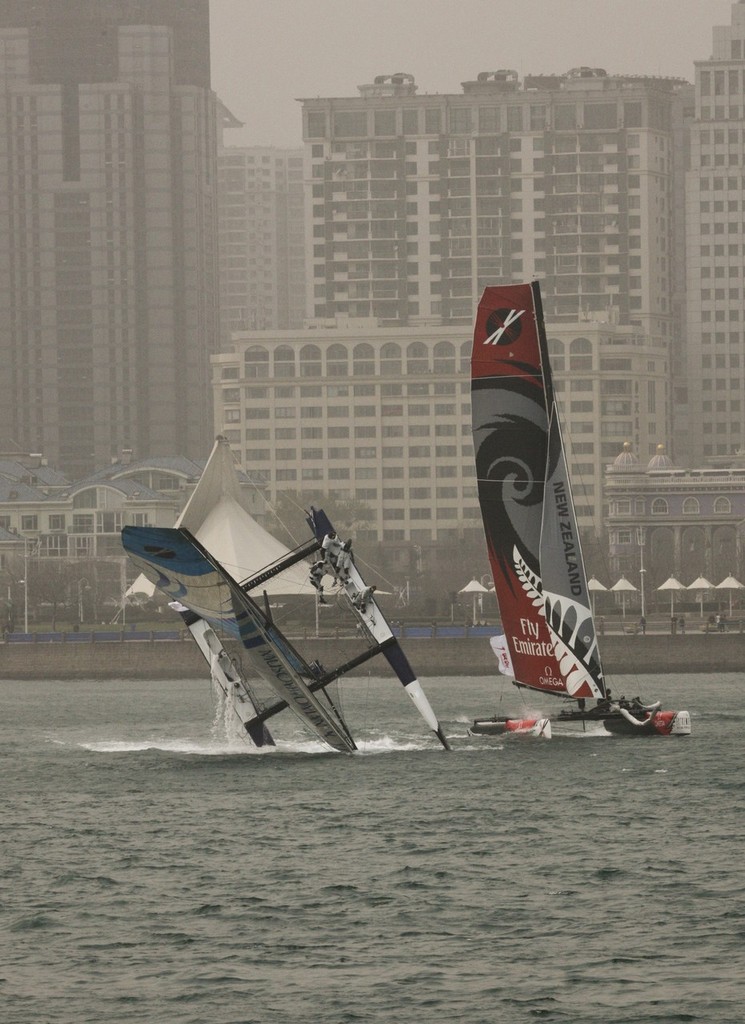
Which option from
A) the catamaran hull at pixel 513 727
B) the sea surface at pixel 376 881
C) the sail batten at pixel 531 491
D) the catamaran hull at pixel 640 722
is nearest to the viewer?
the sea surface at pixel 376 881

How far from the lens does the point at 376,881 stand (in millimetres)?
47312

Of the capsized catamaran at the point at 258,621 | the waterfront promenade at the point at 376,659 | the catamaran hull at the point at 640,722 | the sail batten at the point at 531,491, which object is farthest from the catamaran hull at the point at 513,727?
the waterfront promenade at the point at 376,659

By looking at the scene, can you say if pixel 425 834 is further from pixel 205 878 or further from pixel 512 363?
pixel 512 363

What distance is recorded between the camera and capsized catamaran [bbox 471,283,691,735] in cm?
7100

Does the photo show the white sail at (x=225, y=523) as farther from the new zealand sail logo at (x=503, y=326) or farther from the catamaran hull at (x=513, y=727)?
the new zealand sail logo at (x=503, y=326)

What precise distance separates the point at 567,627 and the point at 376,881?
25.1 metres

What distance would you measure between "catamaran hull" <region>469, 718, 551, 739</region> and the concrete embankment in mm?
50336

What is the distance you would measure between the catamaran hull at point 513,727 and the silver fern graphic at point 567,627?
1.33 metres

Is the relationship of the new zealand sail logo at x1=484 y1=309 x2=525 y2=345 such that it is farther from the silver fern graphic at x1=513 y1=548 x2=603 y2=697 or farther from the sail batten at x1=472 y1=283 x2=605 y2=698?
the silver fern graphic at x1=513 y1=548 x2=603 y2=697

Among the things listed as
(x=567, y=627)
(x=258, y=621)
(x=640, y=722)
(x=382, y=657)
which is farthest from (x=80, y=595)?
(x=258, y=621)

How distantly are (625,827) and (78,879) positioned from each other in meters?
12.9

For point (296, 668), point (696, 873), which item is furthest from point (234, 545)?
point (696, 873)

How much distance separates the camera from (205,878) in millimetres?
48281

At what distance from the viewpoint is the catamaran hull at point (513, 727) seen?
71.7m
